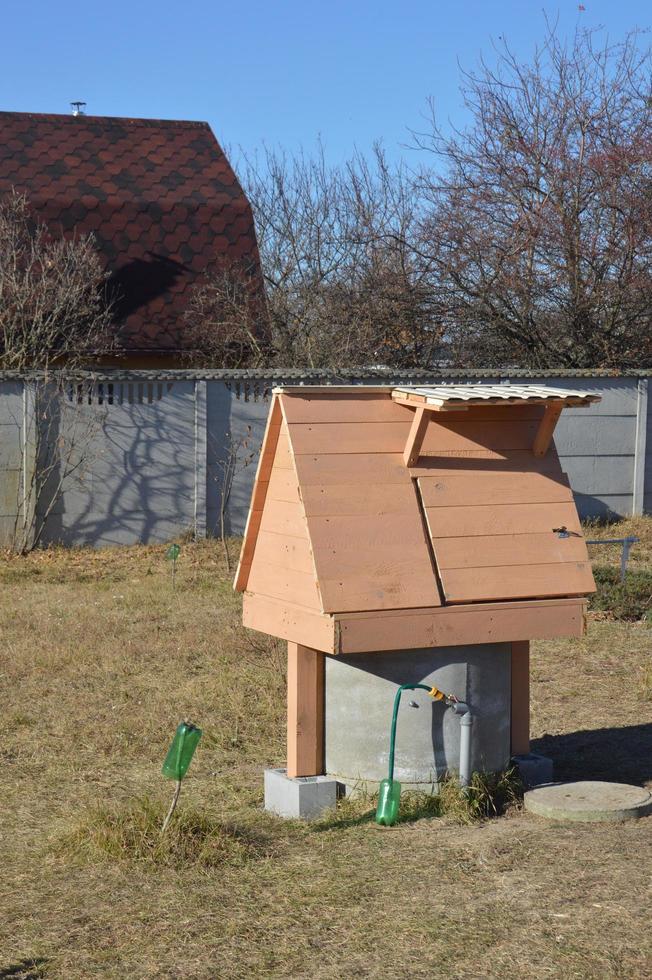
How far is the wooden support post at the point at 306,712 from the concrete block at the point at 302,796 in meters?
0.07

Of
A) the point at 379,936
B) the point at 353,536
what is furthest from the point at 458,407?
the point at 379,936

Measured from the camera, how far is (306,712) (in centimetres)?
573

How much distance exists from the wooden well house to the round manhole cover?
310 mm

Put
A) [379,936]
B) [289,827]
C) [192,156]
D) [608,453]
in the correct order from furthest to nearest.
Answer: [192,156]
[608,453]
[289,827]
[379,936]

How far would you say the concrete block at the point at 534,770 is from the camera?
241 inches

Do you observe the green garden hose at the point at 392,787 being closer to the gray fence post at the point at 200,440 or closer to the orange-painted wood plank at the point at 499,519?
the orange-painted wood plank at the point at 499,519

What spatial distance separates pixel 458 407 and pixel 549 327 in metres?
13.4

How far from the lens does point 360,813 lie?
219 inches

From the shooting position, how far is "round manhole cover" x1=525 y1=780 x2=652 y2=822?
5.50m

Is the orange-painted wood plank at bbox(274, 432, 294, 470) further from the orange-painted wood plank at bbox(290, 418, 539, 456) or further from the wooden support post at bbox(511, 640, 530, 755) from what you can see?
the wooden support post at bbox(511, 640, 530, 755)

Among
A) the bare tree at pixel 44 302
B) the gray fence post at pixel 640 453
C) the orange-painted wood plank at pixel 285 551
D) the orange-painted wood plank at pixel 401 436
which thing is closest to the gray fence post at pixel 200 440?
the bare tree at pixel 44 302

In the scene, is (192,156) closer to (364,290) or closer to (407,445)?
(364,290)

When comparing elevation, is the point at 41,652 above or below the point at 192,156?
below

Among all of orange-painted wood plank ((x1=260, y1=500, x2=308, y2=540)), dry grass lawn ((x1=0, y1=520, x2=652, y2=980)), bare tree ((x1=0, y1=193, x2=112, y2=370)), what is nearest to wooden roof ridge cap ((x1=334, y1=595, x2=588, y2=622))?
orange-painted wood plank ((x1=260, y1=500, x2=308, y2=540))
